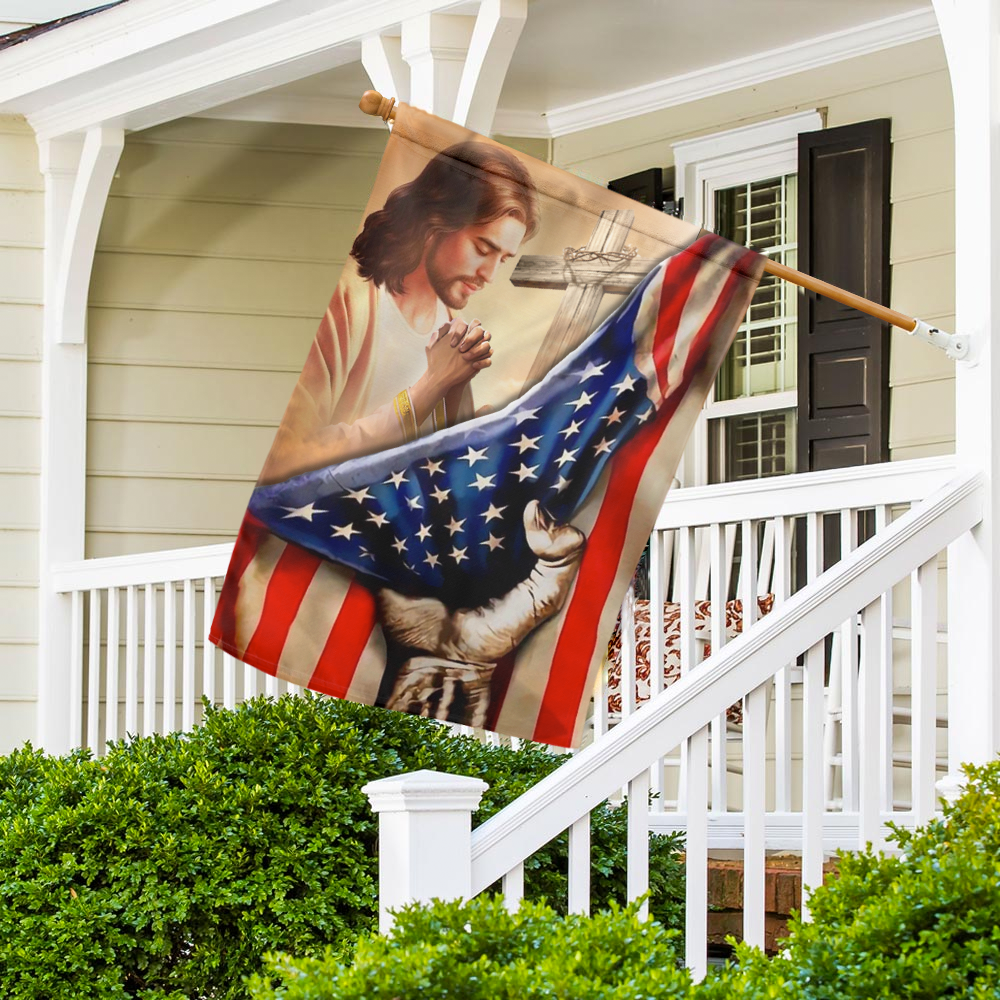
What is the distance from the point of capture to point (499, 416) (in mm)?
3494

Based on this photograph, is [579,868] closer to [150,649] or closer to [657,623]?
[657,623]

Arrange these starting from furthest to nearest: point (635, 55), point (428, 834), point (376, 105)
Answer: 1. point (635, 55)
2. point (376, 105)
3. point (428, 834)

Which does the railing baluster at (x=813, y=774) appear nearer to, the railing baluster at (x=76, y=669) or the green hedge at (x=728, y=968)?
the green hedge at (x=728, y=968)

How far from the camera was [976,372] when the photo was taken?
3557 mm

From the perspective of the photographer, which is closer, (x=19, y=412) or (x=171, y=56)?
(x=171, y=56)

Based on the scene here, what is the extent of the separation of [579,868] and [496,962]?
748 mm

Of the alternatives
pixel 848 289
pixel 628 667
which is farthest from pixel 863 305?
pixel 848 289

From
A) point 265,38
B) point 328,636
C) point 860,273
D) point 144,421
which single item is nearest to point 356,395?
point 328,636

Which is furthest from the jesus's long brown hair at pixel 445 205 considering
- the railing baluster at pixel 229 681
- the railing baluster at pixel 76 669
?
the railing baluster at pixel 76 669

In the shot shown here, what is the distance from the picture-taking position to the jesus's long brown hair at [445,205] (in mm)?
3475

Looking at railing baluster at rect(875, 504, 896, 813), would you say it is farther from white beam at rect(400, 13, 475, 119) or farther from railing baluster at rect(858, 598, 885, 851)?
white beam at rect(400, 13, 475, 119)

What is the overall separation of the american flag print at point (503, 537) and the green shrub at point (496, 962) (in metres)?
0.98

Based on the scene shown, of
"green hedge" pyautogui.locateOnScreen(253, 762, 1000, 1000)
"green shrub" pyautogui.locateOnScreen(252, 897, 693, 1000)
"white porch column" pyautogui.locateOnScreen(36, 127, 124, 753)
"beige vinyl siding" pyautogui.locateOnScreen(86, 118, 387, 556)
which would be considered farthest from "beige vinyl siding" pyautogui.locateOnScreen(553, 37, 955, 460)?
"green shrub" pyautogui.locateOnScreen(252, 897, 693, 1000)

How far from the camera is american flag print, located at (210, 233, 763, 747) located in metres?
3.38
